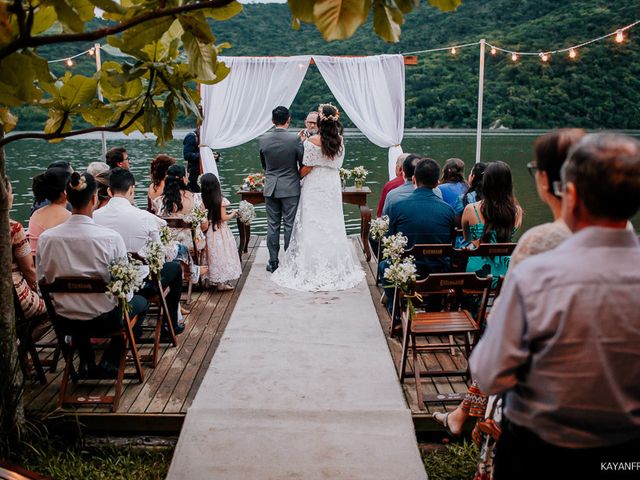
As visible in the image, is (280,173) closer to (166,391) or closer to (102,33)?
(166,391)

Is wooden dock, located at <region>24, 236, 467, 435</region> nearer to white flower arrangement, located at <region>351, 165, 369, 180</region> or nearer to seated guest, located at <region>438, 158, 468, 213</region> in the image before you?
seated guest, located at <region>438, 158, 468, 213</region>

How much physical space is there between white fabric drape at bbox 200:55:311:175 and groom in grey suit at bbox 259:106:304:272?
1.75m

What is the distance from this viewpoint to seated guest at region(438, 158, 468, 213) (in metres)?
5.68

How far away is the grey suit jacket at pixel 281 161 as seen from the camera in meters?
6.42

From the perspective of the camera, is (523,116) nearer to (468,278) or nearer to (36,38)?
(468,278)

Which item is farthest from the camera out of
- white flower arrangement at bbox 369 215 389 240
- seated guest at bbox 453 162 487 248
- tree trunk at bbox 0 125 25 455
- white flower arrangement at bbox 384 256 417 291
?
white flower arrangement at bbox 369 215 389 240

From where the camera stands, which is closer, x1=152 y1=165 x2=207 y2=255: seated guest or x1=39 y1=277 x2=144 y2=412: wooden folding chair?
x1=39 y1=277 x2=144 y2=412: wooden folding chair

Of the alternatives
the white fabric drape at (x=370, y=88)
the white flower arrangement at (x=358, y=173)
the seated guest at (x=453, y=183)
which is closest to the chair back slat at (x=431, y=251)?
the seated guest at (x=453, y=183)

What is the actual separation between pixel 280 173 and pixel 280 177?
0.04m

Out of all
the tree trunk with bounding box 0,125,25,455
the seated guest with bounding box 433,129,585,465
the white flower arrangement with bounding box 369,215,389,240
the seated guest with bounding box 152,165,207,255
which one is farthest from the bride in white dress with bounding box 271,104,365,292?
the seated guest with bounding box 433,129,585,465

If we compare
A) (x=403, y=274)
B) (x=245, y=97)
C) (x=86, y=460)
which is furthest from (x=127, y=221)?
(x=245, y=97)

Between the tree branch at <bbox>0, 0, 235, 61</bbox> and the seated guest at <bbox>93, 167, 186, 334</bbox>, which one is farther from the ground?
the tree branch at <bbox>0, 0, 235, 61</bbox>

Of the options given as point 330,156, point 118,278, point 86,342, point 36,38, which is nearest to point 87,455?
point 86,342

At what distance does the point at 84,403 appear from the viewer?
11.8 ft
